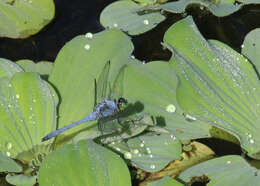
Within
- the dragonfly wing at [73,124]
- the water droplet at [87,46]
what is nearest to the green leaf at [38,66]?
the water droplet at [87,46]

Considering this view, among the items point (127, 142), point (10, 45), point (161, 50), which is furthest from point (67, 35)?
point (127, 142)

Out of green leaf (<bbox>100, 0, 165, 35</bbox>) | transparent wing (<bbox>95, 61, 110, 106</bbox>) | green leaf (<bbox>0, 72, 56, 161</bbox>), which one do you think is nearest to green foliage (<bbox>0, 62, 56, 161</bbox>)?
green leaf (<bbox>0, 72, 56, 161</bbox>)

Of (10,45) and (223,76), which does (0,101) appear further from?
(223,76)

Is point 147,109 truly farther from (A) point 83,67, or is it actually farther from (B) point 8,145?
(B) point 8,145

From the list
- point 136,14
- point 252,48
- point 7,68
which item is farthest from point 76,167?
point 136,14

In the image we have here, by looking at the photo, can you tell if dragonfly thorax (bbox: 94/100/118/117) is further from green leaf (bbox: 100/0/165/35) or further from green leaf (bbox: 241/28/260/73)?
green leaf (bbox: 241/28/260/73)
